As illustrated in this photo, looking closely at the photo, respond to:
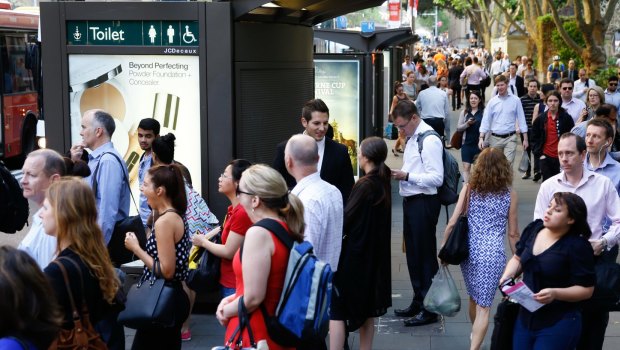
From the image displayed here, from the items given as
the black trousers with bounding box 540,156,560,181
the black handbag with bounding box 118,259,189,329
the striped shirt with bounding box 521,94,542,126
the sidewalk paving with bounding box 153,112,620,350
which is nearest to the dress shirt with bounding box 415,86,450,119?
the striped shirt with bounding box 521,94,542,126

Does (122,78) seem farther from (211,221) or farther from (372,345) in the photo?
(372,345)

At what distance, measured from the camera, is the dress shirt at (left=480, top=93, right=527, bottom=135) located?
45.3ft

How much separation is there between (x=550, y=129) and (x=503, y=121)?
0.83 metres

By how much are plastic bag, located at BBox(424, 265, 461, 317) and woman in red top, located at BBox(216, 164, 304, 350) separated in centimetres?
275

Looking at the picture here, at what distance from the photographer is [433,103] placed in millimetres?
17109

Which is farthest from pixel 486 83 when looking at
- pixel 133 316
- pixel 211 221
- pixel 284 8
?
pixel 133 316

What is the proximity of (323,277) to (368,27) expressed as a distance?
14.0 metres

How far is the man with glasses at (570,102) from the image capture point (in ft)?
45.5

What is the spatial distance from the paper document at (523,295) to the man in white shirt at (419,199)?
8.20 ft

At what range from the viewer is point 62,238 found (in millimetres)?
4512

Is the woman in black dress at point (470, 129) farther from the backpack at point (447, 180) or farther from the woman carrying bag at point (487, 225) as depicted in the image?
the woman carrying bag at point (487, 225)

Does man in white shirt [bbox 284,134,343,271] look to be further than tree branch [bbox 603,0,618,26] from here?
No

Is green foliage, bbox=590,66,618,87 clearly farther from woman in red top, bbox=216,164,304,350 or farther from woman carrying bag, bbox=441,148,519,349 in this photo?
woman in red top, bbox=216,164,304,350

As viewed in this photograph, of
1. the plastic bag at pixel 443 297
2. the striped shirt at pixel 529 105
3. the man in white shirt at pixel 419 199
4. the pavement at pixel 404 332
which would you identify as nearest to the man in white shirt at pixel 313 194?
the plastic bag at pixel 443 297
